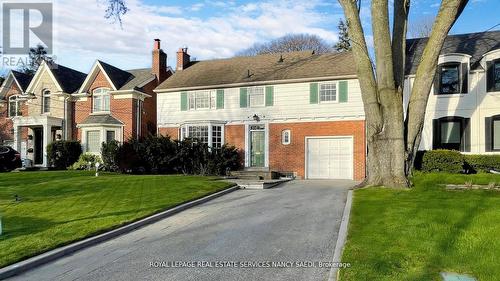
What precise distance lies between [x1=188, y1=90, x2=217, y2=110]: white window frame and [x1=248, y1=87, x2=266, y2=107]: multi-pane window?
2.23m

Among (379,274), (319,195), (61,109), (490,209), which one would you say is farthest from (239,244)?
(61,109)

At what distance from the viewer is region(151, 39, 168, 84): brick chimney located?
2944 cm

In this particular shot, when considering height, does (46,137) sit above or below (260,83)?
below

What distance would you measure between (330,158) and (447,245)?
15049 mm

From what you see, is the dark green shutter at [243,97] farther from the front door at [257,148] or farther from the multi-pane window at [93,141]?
the multi-pane window at [93,141]

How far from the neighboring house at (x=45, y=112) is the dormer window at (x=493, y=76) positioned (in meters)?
26.0

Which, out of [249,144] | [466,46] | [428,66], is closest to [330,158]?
[249,144]

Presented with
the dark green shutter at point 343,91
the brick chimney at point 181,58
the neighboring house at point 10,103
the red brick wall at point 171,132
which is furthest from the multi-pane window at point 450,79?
the neighboring house at point 10,103

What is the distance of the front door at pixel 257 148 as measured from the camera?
75.5ft

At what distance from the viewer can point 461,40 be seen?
23125 millimetres

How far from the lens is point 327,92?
21781 millimetres

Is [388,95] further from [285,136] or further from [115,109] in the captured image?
[115,109]

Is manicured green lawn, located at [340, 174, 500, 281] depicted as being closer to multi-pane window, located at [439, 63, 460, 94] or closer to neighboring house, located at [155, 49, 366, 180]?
neighboring house, located at [155, 49, 366, 180]

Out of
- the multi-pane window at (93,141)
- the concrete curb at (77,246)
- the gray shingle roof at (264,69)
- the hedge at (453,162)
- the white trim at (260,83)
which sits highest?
the gray shingle roof at (264,69)
